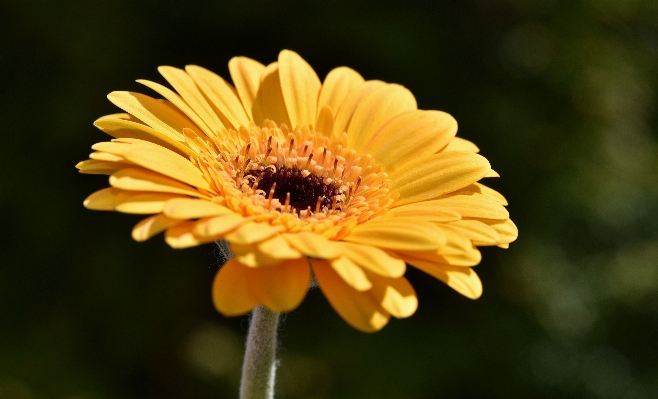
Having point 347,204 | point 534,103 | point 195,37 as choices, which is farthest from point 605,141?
point 195,37

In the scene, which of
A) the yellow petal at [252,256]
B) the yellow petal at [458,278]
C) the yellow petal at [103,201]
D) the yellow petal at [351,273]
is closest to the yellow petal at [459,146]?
the yellow petal at [458,278]

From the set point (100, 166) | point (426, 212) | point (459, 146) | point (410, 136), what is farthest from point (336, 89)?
point (100, 166)

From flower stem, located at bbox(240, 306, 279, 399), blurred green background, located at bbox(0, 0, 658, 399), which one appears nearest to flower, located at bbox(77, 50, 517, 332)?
flower stem, located at bbox(240, 306, 279, 399)

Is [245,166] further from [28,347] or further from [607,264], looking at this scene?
[607,264]

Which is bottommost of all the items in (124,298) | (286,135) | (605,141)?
(124,298)

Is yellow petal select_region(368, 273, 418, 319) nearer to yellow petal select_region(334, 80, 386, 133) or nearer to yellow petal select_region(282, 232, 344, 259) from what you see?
yellow petal select_region(282, 232, 344, 259)

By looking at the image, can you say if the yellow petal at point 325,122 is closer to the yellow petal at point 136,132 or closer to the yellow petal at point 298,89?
the yellow petal at point 298,89
